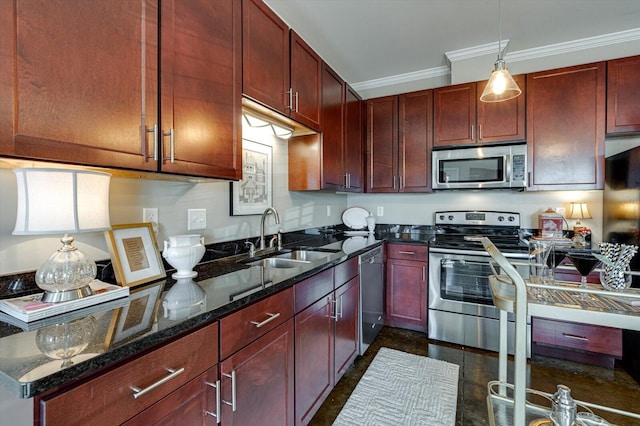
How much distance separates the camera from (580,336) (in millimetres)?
2240

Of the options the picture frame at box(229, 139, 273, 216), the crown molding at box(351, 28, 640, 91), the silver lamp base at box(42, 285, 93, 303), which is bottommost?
the silver lamp base at box(42, 285, 93, 303)

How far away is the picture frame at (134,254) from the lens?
3.96 ft

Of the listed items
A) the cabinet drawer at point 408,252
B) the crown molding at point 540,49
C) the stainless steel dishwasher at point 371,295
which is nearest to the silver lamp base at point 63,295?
the stainless steel dishwasher at point 371,295

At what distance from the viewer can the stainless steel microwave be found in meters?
2.60

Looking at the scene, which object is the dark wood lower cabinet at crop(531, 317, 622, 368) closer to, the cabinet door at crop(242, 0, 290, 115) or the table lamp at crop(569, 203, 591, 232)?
the table lamp at crop(569, 203, 591, 232)

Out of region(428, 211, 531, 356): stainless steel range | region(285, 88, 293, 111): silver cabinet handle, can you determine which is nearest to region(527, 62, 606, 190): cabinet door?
region(428, 211, 531, 356): stainless steel range

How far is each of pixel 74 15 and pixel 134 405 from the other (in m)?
1.13

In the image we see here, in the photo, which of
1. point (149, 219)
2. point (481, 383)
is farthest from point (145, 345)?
point (481, 383)

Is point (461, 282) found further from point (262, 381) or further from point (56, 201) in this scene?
point (56, 201)

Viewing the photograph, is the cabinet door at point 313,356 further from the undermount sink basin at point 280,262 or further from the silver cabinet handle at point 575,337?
the silver cabinet handle at point 575,337

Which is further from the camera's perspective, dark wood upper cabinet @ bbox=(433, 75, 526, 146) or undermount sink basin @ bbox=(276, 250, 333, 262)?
dark wood upper cabinet @ bbox=(433, 75, 526, 146)

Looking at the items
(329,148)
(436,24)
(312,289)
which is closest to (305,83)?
(329,148)

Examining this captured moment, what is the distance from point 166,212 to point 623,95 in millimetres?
3477

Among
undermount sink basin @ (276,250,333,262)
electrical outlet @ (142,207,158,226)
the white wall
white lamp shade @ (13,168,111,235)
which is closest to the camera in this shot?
white lamp shade @ (13,168,111,235)
